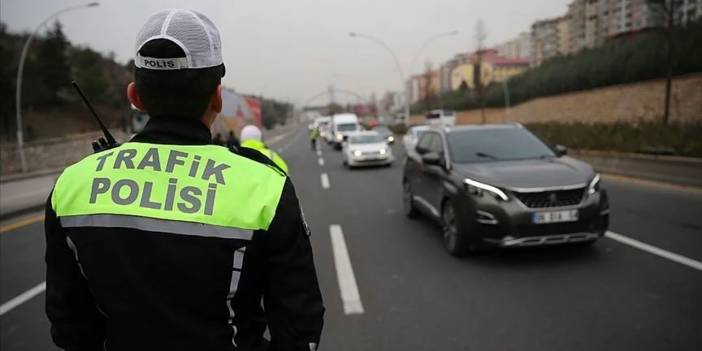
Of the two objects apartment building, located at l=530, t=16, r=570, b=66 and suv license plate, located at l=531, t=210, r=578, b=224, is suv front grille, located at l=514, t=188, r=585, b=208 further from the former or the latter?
apartment building, located at l=530, t=16, r=570, b=66

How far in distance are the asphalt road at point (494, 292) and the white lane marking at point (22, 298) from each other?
81 millimetres

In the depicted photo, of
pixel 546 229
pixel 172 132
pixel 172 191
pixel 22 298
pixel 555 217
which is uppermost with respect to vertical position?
pixel 172 132

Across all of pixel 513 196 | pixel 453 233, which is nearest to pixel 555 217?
pixel 513 196

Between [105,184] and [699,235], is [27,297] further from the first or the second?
[699,235]

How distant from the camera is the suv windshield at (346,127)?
33853 millimetres

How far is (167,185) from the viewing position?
1348mm

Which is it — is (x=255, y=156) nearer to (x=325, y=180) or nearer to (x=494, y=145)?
(x=494, y=145)

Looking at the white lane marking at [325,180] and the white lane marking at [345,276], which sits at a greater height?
the white lane marking at [345,276]

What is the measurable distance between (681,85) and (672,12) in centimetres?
661

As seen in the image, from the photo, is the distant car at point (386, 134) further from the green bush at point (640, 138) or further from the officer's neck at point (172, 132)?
the officer's neck at point (172, 132)

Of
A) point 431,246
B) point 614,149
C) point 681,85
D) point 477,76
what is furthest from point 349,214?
point 477,76

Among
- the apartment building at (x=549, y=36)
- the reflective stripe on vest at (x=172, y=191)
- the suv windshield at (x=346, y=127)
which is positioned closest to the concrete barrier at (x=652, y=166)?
the reflective stripe on vest at (x=172, y=191)

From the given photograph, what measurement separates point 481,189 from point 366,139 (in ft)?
45.2

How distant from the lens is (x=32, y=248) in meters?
7.61
